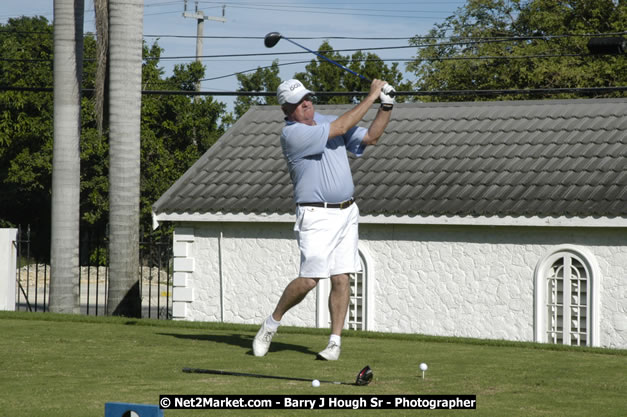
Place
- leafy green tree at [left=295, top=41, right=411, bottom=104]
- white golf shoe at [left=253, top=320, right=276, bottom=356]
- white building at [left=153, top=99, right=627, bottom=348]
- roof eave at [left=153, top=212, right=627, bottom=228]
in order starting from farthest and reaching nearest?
leafy green tree at [left=295, top=41, right=411, bottom=104] < white building at [left=153, top=99, right=627, bottom=348] < roof eave at [left=153, top=212, right=627, bottom=228] < white golf shoe at [left=253, top=320, right=276, bottom=356]

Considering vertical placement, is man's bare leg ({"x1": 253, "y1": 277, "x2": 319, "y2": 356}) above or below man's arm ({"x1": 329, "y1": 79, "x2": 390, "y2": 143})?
below

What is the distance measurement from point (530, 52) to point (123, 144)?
2809 centimetres

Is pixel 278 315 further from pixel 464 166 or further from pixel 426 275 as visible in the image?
pixel 464 166

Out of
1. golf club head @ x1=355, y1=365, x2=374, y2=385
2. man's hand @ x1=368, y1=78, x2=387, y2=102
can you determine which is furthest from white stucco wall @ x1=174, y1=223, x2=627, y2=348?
golf club head @ x1=355, y1=365, x2=374, y2=385

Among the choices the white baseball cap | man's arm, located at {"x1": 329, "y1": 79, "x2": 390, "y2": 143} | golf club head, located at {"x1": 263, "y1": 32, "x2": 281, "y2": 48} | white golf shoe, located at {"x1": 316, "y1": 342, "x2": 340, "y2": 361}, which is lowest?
white golf shoe, located at {"x1": 316, "y1": 342, "x2": 340, "y2": 361}

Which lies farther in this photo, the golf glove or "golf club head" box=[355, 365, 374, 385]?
the golf glove

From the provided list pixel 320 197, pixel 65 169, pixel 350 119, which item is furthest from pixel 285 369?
pixel 65 169

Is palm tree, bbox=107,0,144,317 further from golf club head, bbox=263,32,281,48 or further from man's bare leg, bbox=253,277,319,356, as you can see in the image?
man's bare leg, bbox=253,277,319,356

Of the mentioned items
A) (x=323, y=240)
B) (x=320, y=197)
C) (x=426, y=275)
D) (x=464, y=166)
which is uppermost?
(x=464, y=166)

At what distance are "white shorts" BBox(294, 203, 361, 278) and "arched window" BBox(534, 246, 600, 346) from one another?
9.41 meters

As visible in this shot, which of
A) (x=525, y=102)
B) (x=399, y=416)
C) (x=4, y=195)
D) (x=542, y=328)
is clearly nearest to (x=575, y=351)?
(x=399, y=416)

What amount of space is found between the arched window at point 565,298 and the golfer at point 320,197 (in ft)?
30.8

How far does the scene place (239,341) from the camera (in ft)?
29.5

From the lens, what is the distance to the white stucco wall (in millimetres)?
16438
